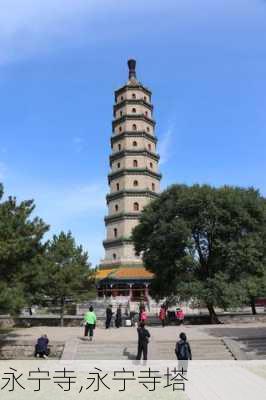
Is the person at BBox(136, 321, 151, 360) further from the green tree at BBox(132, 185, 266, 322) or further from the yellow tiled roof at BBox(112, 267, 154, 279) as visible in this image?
the yellow tiled roof at BBox(112, 267, 154, 279)

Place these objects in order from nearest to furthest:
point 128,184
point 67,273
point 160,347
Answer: point 160,347
point 67,273
point 128,184

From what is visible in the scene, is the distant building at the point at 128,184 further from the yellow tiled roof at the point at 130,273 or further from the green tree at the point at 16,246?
the green tree at the point at 16,246

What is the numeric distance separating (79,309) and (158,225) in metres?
12.2

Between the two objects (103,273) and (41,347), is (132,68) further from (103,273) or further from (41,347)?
(41,347)

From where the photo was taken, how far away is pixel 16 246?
18.8m

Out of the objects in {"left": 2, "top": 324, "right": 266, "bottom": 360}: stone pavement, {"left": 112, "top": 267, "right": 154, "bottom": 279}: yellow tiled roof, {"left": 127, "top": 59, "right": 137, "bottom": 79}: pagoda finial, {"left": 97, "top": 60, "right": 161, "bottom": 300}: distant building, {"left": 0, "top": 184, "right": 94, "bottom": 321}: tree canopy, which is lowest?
{"left": 2, "top": 324, "right": 266, "bottom": 360}: stone pavement

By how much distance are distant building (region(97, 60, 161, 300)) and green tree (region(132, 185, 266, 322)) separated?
63.5 ft

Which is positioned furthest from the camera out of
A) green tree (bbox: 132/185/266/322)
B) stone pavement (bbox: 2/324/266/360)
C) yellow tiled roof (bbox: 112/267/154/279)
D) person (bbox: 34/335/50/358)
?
yellow tiled roof (bbox: 112/267/154/279)

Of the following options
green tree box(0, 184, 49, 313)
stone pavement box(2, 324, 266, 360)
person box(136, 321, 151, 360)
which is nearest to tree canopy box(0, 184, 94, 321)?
green tree box(0, 184, 49, 313)

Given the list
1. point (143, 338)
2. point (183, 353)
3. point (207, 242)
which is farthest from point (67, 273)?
point (183, 353)

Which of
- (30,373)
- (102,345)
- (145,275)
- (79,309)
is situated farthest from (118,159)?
(30,373)

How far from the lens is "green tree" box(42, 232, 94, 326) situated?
1168 inches

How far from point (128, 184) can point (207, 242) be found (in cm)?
2351

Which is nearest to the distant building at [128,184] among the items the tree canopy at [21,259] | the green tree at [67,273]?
the green tree at [67,273]
